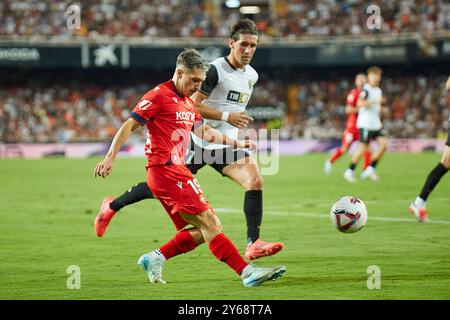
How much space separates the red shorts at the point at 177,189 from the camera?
7656 mm

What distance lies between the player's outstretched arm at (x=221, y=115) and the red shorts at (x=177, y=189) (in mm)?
1242

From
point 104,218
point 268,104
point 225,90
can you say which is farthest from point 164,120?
point 268,104

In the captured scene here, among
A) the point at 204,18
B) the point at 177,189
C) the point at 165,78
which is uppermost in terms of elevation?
the point at 204,18

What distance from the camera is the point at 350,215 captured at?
32.0ft

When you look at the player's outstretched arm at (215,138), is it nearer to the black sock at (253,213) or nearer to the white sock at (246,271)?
the black sock at (253,213)

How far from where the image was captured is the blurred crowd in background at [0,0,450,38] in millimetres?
43000

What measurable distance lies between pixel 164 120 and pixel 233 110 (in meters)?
2.35

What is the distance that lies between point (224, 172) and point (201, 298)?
8.61 ft

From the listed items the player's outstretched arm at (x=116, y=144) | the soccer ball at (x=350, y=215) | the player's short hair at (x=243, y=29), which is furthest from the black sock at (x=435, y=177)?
the player's outstretched arm at (x=116, y=144)

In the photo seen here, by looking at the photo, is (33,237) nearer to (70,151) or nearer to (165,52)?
(70,151)
